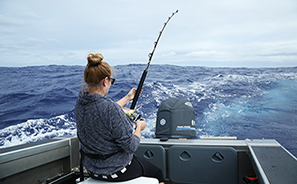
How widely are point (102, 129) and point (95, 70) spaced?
26 centimetres

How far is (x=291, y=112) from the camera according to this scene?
25.1ft

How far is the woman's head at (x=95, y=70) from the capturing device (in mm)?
964

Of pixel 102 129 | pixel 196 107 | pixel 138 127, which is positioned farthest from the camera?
pixel 196 107

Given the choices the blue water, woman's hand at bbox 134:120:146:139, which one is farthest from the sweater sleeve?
the blue water

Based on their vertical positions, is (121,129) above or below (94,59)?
below

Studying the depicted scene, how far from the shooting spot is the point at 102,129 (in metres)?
0.94

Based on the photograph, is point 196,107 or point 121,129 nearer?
point 121,129

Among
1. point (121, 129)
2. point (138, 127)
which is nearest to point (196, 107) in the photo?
point (138, 127)

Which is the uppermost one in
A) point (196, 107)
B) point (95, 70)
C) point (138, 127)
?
point (95, 70)

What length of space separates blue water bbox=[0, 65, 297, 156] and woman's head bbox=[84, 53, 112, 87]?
12.7 ft

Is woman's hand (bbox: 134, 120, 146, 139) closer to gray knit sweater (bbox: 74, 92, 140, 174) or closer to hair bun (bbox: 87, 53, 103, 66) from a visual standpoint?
gray knit sweater (bbox: 74, 92, 140, 174)

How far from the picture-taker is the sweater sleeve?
36.5 inches

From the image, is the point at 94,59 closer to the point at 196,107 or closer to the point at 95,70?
the point at 95,70

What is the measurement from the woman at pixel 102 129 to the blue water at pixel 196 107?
3743mm
